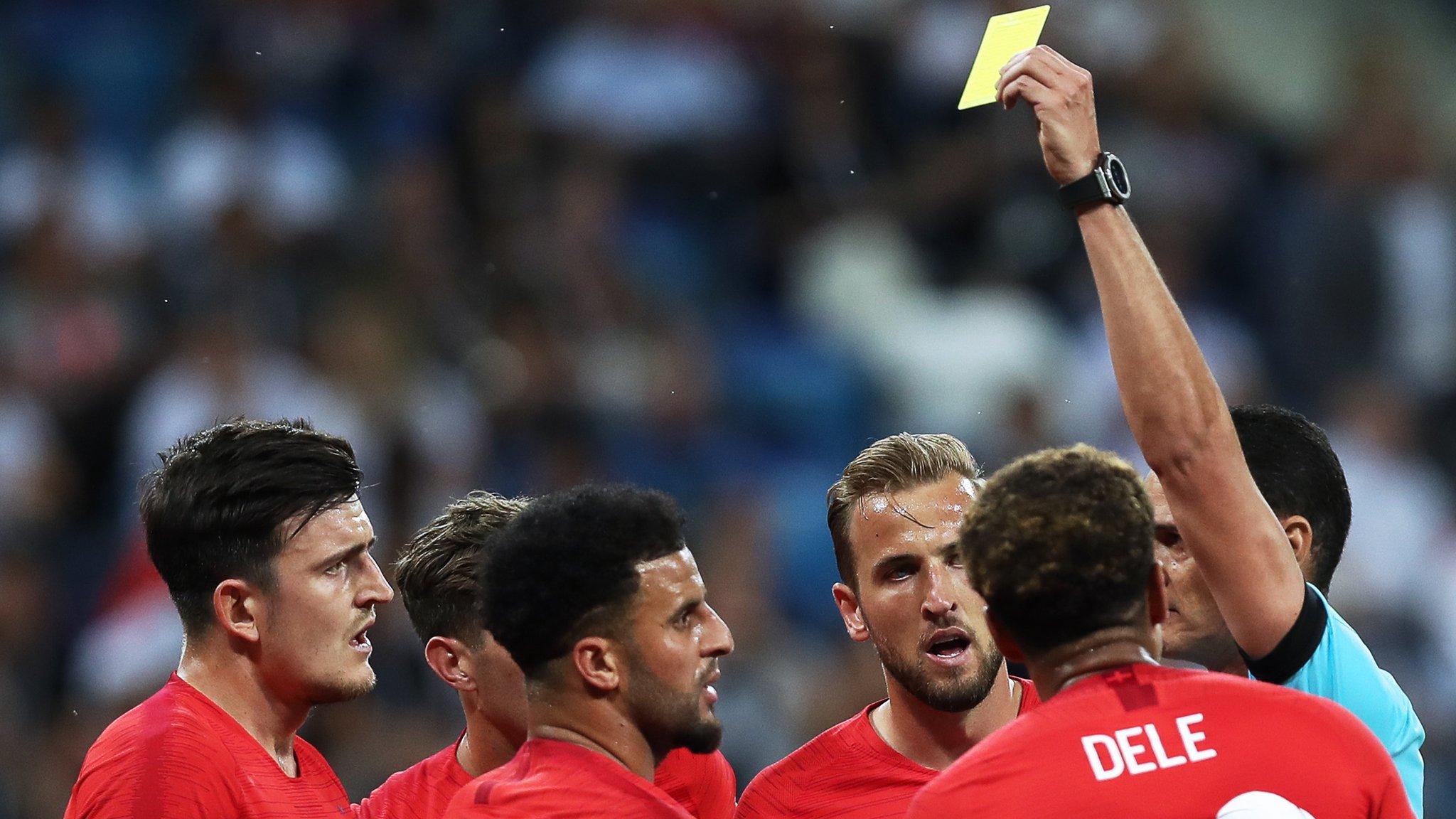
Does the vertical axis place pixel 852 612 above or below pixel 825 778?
above

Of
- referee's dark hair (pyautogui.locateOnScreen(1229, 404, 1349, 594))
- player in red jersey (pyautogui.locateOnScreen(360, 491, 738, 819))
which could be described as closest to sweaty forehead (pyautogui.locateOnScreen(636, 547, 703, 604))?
player in red jersey (pyautogui.locateOnScreen(360, 491, 738, 819))

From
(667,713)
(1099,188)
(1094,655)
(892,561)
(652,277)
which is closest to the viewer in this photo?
(1094,655)

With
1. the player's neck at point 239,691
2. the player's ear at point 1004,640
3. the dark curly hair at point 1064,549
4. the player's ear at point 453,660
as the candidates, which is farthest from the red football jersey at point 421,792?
the dark curly hair at point 1064,549

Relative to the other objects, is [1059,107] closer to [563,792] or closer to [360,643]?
[563,792]

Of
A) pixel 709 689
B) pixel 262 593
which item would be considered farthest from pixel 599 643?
pixel 262 593

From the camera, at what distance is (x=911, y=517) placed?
441cm

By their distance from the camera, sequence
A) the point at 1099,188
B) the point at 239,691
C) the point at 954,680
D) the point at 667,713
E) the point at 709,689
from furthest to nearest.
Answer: the point at 954,680 → the point at 239,691 → the point at 709,689 → the point at 667,713 → the point at 1099,188

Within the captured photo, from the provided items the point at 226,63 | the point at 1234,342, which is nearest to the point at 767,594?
the point at 1234,342

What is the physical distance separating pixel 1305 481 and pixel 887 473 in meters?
1.02

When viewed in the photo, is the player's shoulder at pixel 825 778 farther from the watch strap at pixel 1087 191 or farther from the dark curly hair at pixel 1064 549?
the watch strap at pixel 1087 191

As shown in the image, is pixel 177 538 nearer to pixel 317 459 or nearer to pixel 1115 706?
pixel 317 459

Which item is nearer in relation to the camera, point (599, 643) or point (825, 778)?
point (599, 643)

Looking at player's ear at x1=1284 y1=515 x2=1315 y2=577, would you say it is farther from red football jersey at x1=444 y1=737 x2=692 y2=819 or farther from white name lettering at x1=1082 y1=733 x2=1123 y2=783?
red football jersey at x1=444 y1=737 x2=692 y2=819

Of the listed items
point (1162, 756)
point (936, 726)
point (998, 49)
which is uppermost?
point (998, 49)
